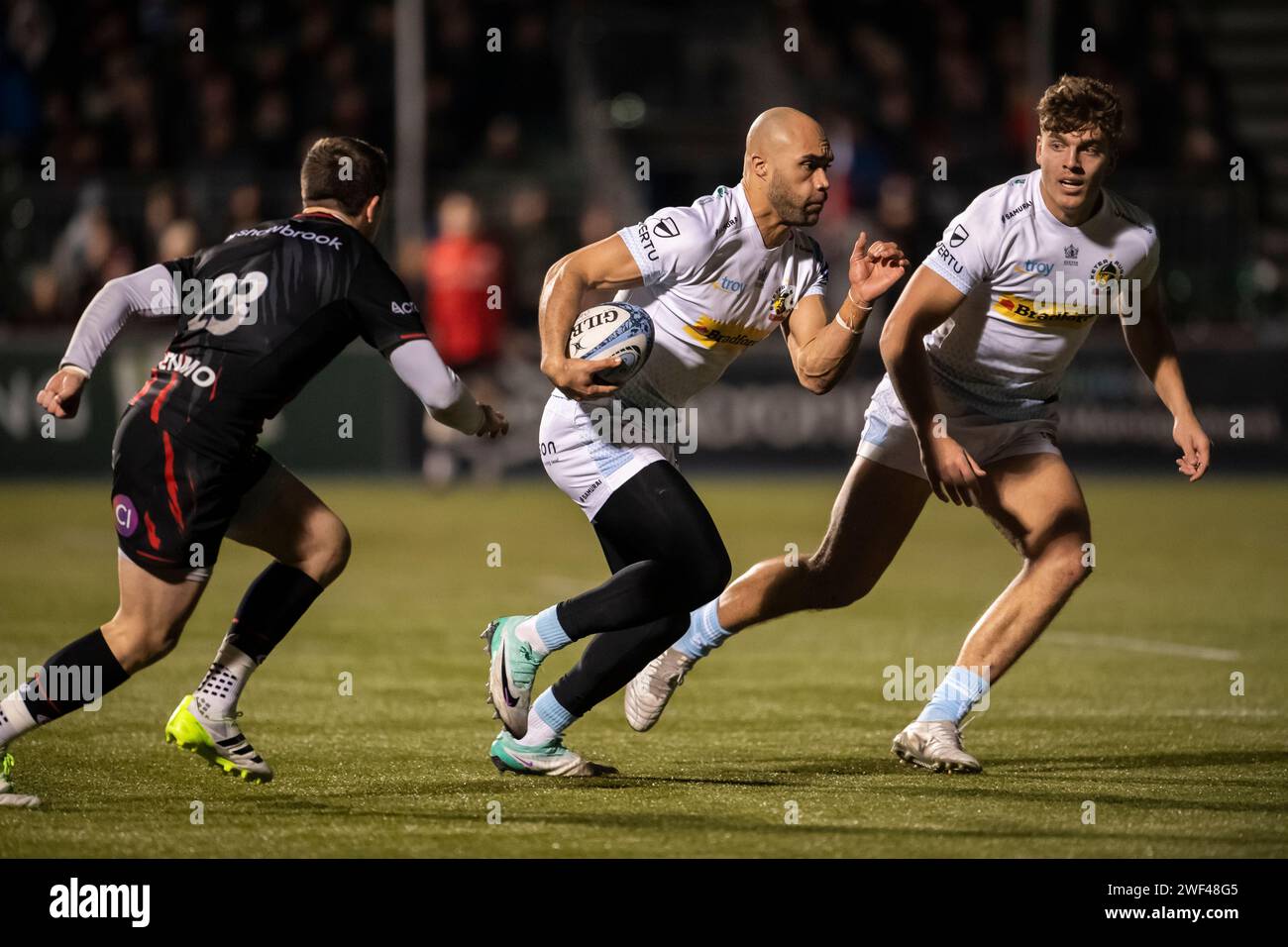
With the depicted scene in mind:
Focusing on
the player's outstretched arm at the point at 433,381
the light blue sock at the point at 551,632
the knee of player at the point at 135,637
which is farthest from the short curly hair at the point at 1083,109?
the knee of player at the point at 135,637

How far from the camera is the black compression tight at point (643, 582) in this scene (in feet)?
20.9

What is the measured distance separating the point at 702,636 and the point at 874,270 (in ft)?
5.51

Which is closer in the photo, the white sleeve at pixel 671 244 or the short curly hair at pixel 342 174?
the short curly hair at pixel 342 174

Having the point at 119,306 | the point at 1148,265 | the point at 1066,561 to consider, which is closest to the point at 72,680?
the point at 119,306

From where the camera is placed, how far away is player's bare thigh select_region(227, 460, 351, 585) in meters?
6.43

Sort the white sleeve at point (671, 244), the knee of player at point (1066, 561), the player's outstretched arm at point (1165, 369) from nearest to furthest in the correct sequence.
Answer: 1. the white sleeve at point (671, 244)
2. the knee of player at point (1066, 561)
3. the player's outstretched arm at point (1165, 369)

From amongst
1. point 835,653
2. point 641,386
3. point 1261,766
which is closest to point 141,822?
point 641,386

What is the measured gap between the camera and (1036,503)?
7.03 m

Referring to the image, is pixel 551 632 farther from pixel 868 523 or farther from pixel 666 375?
pixel 868 523

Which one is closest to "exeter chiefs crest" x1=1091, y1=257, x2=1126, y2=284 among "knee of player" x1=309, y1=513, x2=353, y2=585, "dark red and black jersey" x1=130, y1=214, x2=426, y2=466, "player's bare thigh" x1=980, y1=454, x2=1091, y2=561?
"player's bare thigh" x1=980, y1=454, x2=1091, y2=561

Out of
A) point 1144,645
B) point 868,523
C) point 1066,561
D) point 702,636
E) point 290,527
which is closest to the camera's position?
point 290,527

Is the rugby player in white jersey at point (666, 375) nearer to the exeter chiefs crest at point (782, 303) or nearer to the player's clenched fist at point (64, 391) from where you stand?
the exeter chiefs crest at point (782, 303)

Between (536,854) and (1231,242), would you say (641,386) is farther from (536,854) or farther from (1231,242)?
(1231,242)
